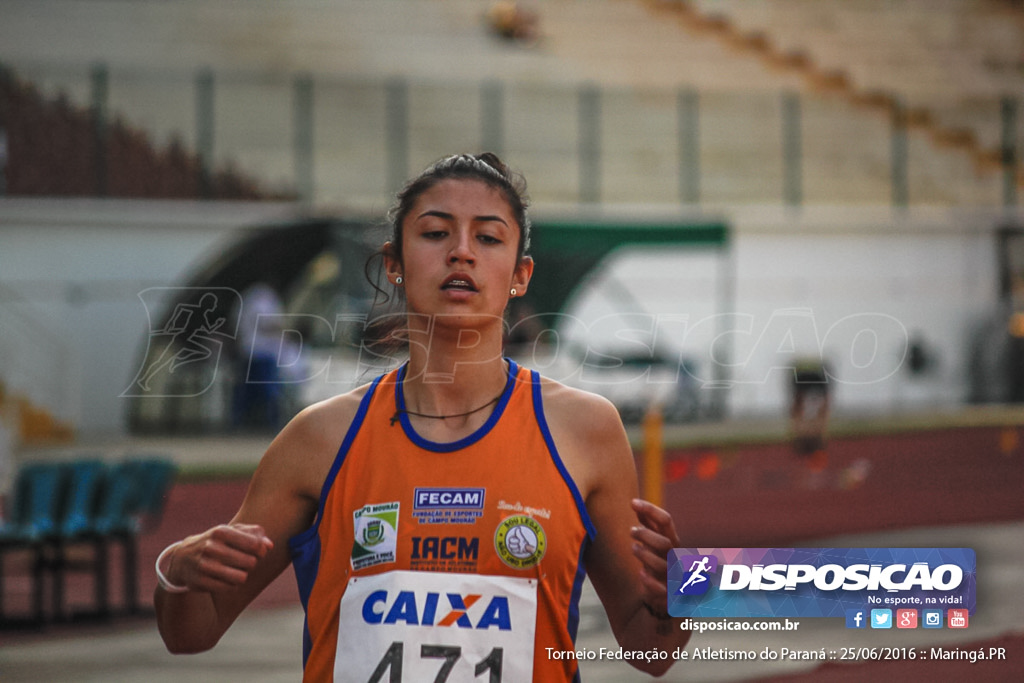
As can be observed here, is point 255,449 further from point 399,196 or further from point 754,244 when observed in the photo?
point 399,196

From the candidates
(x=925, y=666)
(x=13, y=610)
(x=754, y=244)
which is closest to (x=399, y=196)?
(x=925, y=666)

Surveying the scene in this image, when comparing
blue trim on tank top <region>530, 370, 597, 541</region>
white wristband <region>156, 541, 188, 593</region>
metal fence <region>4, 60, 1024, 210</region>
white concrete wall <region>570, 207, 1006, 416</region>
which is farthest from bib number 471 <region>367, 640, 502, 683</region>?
metal fence <region>4, 60, 1024, 210</region>

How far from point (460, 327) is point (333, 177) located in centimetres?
1936

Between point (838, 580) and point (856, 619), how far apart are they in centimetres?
10

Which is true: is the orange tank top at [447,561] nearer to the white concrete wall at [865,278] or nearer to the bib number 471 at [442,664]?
the bib number 471 at [442,664]

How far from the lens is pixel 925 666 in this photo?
3381 mm

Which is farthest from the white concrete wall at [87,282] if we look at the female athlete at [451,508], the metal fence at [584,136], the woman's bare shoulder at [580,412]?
the woman's bare shoulder at [580,412]

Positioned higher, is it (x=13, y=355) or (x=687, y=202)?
(x=687, y=202)

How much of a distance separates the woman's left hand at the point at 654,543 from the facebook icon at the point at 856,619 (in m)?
0.55

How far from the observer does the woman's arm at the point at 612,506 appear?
7.17ft

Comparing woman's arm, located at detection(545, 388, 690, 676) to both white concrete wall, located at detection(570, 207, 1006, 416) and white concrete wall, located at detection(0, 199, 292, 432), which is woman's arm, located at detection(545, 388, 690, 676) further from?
white concrete wall, located at detection(570, 207, 1006, 416)

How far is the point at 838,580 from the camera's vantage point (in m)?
2.40

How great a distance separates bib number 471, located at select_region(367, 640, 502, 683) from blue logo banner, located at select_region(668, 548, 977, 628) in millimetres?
441

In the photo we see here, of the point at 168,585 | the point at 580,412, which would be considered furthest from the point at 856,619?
the point at 168,585
